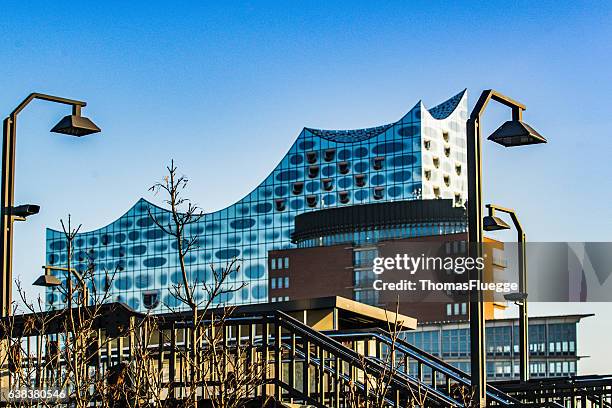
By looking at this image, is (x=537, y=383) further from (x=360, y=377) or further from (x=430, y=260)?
(x=430, y=260)

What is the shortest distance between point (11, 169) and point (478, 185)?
21.2 feet

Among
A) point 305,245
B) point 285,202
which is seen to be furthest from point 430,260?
point 285,202

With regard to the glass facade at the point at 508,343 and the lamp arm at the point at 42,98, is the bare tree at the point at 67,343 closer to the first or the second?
the lamp arm at the point at 42,98

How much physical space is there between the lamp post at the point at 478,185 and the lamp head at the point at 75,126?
5232 millimetres

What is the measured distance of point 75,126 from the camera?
1706cm

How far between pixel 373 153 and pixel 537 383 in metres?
152

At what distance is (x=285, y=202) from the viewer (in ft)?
582

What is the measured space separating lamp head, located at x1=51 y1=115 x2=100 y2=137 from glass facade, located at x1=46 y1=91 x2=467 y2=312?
13803 cm

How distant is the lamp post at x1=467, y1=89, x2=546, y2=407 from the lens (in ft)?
48.4

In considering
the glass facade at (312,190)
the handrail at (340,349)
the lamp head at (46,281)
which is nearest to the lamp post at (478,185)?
the handrail at (340,349)

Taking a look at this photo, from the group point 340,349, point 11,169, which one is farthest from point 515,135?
point 11,169

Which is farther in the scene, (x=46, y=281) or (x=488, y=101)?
(x=46, y=281)

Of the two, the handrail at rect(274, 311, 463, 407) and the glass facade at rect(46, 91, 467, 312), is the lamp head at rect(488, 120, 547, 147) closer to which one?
the handrail at rect(274, 311, 463, 407)

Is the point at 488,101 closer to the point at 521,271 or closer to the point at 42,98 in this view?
the point at 42,98
